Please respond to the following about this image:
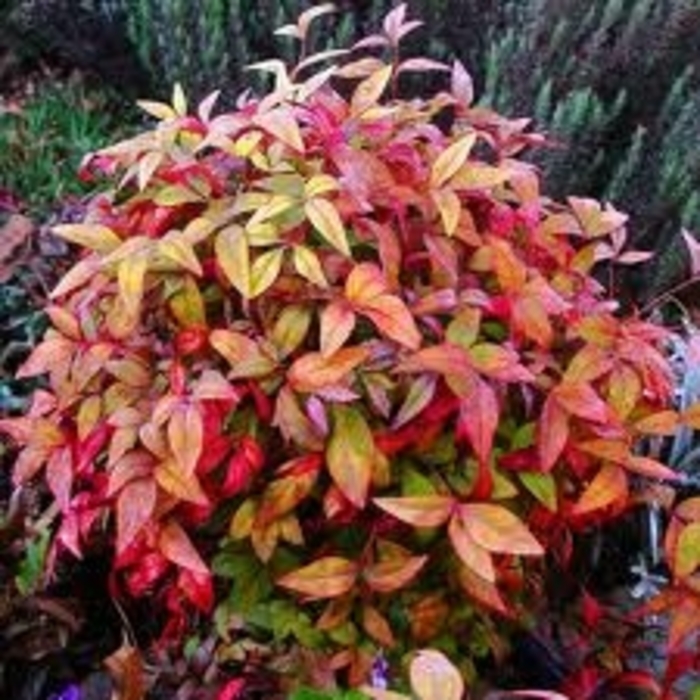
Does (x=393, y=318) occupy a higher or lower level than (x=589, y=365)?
higher

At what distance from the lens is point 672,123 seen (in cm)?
311

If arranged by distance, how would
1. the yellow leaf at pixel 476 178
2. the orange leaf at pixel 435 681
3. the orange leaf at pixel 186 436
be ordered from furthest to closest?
the yellow leaf at pixel 476 178
the orange leaf at pixel 186 436
the orange leaf at pixel 435 681

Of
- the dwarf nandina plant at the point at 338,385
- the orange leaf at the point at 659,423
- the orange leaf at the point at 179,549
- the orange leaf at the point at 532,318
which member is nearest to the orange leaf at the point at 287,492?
the dwarf nandina plant at the point at 338,385

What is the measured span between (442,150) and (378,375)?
15.6 inches

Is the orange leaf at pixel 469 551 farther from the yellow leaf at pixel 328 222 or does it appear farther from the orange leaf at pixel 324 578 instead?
the yellow leaf at pixel 328 222

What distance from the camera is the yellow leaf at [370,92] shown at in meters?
2.08

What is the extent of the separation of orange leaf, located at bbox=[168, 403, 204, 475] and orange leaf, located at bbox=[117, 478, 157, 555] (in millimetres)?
75

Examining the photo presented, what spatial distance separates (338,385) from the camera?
1.83 meters

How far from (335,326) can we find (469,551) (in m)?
0.32

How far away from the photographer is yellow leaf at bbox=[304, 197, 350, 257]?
182 centimetres

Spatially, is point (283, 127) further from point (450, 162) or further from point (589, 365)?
point (589, 365)

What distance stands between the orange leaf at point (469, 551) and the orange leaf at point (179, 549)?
32 centimetres

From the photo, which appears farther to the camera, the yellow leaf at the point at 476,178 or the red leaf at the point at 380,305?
the yellow leaf at the point at 476,178

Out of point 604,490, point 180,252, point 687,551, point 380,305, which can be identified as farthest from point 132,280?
point 687,551
